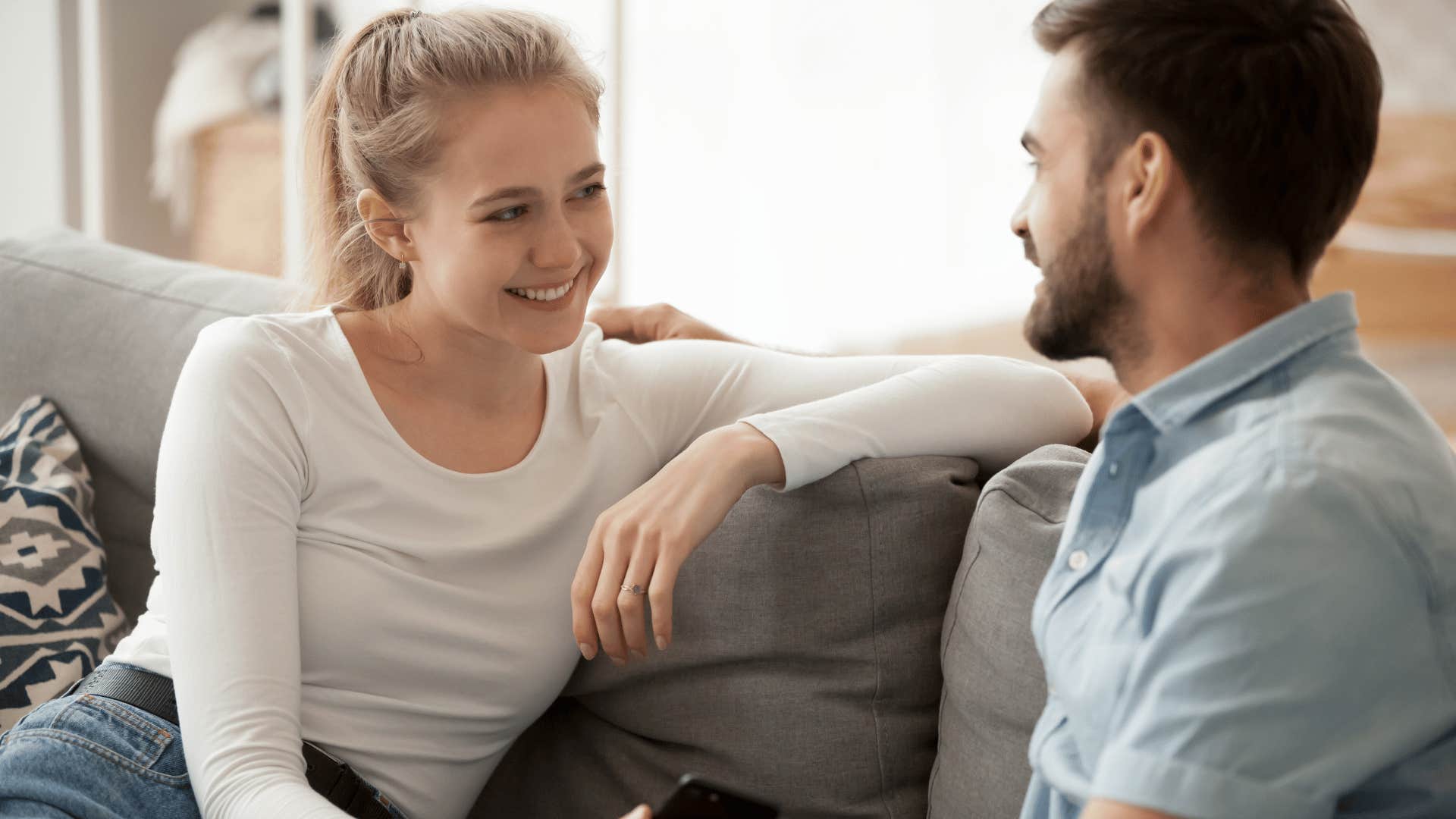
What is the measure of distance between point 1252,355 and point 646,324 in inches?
38.9

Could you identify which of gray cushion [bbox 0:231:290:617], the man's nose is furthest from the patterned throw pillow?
the man's nose

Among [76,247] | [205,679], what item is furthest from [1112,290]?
[76,247]

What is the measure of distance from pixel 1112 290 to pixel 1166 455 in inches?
4.6

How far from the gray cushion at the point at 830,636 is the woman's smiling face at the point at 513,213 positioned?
301mm

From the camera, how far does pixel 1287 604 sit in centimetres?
70

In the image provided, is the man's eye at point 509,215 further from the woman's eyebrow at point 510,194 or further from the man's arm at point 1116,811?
the man's arm at point 1116,811

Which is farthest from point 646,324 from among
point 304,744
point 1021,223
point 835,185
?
point 835,185

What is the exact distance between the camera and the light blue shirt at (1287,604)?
0.70m

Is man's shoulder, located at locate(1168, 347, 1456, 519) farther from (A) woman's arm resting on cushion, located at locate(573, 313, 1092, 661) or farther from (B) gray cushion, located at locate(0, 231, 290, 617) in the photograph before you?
(B) gray cushion, located at locate(0, 231, 290, 617)

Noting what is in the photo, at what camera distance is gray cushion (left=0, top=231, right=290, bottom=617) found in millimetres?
1773

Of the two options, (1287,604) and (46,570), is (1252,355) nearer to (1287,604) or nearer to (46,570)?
(1287,604)

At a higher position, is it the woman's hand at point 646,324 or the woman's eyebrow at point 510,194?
the woman's eyebrow at point 510,194

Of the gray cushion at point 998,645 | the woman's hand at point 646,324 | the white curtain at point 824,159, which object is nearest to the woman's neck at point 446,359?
the woman's hand at point 646,324

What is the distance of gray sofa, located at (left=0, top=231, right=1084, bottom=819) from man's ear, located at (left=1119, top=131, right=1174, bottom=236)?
1.40 feet
